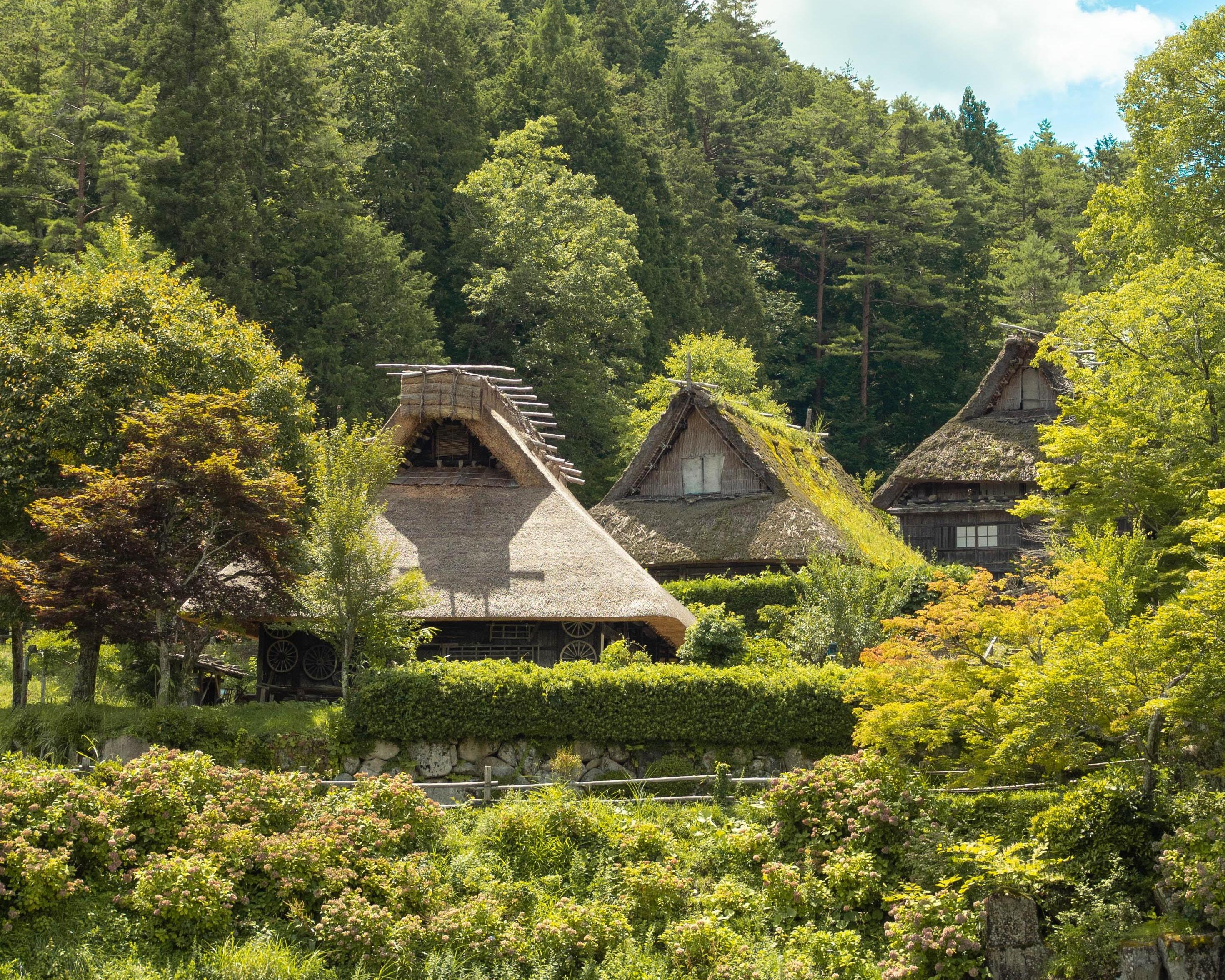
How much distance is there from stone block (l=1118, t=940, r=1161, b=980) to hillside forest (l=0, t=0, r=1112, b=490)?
34.4 m

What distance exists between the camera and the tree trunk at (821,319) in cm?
6988

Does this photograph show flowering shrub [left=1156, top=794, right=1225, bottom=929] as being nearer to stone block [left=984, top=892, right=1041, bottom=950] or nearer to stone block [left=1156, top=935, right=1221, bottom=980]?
stone block [left=1156, top=935, right=1221, bottom=980]

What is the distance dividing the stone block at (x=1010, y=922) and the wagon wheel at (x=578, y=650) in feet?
41.8

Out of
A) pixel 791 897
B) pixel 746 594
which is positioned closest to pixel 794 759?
pixel 791 897

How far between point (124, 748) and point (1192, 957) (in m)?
16.0

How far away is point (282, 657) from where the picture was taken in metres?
29.5

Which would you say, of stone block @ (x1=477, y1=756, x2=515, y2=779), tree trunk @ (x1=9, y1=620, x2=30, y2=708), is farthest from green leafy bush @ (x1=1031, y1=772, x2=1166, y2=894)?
tree trunk @ (x1=9, y1=620, x2=30, y2=708)

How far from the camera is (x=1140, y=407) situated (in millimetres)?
27156

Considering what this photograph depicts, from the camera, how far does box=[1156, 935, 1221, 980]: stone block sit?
16641 millimetres

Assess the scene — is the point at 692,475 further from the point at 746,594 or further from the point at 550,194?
the point at 550,194

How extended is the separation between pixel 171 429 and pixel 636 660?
9668 millimetres

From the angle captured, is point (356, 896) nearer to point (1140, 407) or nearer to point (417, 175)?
point (1140, 407)

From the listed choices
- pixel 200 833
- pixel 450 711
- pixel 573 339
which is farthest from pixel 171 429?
pixel 573 339

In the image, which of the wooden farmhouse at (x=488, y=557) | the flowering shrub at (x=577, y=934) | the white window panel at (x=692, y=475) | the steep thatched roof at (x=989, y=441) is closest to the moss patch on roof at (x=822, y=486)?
the white window panel at (x=692, y=475)
